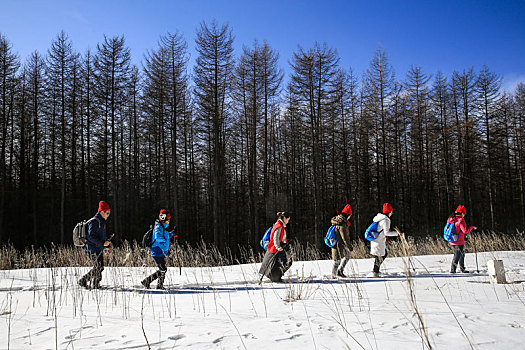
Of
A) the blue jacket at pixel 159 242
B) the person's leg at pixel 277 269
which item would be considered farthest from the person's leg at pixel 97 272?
the person's leg at pixel 277 269

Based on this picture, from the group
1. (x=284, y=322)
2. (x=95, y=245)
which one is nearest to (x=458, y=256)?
(x=284, y=322)

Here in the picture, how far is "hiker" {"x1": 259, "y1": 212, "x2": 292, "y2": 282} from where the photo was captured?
707 cm

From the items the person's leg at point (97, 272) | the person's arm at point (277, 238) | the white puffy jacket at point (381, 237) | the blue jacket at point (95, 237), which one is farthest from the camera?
the white puffy jacket at point (381, 237)

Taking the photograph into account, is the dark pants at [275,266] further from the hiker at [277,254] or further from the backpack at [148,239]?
the backpack at [148,239]

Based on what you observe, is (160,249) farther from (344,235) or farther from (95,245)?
(344,235)

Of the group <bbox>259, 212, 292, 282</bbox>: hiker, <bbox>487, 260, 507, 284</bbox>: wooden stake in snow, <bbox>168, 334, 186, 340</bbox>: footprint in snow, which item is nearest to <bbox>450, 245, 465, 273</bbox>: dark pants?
<bbox>487, 260, 507, 284</bbox>: wooden stake in snow

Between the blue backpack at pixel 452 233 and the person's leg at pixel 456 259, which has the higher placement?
the blue backpack at pixel 452 233

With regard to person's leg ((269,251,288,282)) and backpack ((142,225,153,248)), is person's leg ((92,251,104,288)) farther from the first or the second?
person's leg ((269,251,288,282))

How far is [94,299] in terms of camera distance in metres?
5.61

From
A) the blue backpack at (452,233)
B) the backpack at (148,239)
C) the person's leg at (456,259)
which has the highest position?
the backpack at (148,239)

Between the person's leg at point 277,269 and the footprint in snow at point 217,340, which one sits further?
the person's leg at point 277,269

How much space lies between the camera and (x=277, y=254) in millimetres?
7188

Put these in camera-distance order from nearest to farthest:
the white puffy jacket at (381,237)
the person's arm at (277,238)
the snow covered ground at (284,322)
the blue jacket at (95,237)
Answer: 1. the snow covered ground at (284,322)
2. the blue jacket at (95,237)
3. the person's arm at (277,238)
4. the white puffy jacket at (381,237)

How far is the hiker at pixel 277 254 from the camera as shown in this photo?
7070 millimetres
